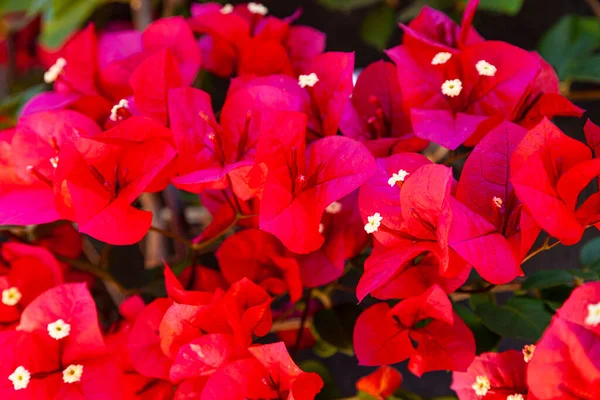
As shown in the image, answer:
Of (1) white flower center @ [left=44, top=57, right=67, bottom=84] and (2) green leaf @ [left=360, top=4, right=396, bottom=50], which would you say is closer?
(1) white flower center @ [left=44, top=57, right=67, bottom=84]

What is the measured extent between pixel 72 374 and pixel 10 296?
0.10 meters

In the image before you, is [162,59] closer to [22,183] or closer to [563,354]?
[22,183]

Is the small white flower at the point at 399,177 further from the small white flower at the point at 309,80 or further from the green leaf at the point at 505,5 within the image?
the green leaf at the point at 505,5

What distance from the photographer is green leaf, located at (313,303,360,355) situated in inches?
23.3

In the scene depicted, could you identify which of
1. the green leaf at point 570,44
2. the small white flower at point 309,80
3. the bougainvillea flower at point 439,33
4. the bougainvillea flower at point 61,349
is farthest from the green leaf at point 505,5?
the bougainvillea flower at point 61,349

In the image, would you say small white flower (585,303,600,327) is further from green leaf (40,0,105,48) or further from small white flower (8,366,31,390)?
green leaf (40,0,105,48)

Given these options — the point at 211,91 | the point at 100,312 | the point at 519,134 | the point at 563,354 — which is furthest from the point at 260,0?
the point at 563,354

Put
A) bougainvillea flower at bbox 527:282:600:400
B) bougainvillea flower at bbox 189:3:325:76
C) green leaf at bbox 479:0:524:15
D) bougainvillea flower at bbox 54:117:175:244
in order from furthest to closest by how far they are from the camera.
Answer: green leaf at bbox 479:0:524:15 → bougainvillea flower at bbox 189:3:325:76 → bougainvillea flower at bbox 54:117:175:244 → bougainvillea flower at bbox 527:282:600:400

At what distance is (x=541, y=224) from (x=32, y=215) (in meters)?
0.38

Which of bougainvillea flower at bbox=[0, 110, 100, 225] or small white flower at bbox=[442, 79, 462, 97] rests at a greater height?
small white flower at bbox=[442, 79, 462, 97]

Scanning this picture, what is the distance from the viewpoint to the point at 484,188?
0.44 metres

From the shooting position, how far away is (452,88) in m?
0.50

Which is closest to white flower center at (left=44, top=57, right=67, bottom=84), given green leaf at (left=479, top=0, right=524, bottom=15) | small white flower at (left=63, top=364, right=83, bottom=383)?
small white flower at (left=63, top=364, right=83, bottom=383)

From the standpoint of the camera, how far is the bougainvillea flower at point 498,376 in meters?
0.47
